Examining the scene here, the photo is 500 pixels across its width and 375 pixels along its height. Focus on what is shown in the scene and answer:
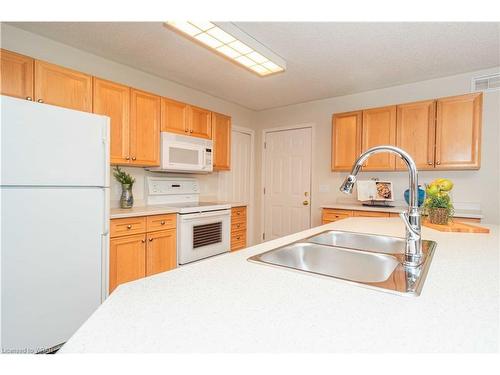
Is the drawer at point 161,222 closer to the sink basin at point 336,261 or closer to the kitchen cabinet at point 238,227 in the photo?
the kitchen cabinet at point 238,227

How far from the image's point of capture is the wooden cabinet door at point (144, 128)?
2.67 metres

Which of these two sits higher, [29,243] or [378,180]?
[378,180]

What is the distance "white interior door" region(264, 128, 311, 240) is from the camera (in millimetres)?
4133

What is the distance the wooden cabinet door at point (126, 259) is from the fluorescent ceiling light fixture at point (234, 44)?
1728 mm

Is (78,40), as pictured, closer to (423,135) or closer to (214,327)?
(214,327)

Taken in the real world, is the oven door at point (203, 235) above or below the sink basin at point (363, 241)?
below

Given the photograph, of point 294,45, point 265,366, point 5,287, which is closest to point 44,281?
point 5,287

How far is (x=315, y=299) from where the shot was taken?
667 millimetres

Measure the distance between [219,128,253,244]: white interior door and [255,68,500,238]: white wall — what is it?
162 millimetres

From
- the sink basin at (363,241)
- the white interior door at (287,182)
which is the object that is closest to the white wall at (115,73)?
the white interior door at (287,182)

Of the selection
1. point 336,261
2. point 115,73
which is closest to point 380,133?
point 336,261
